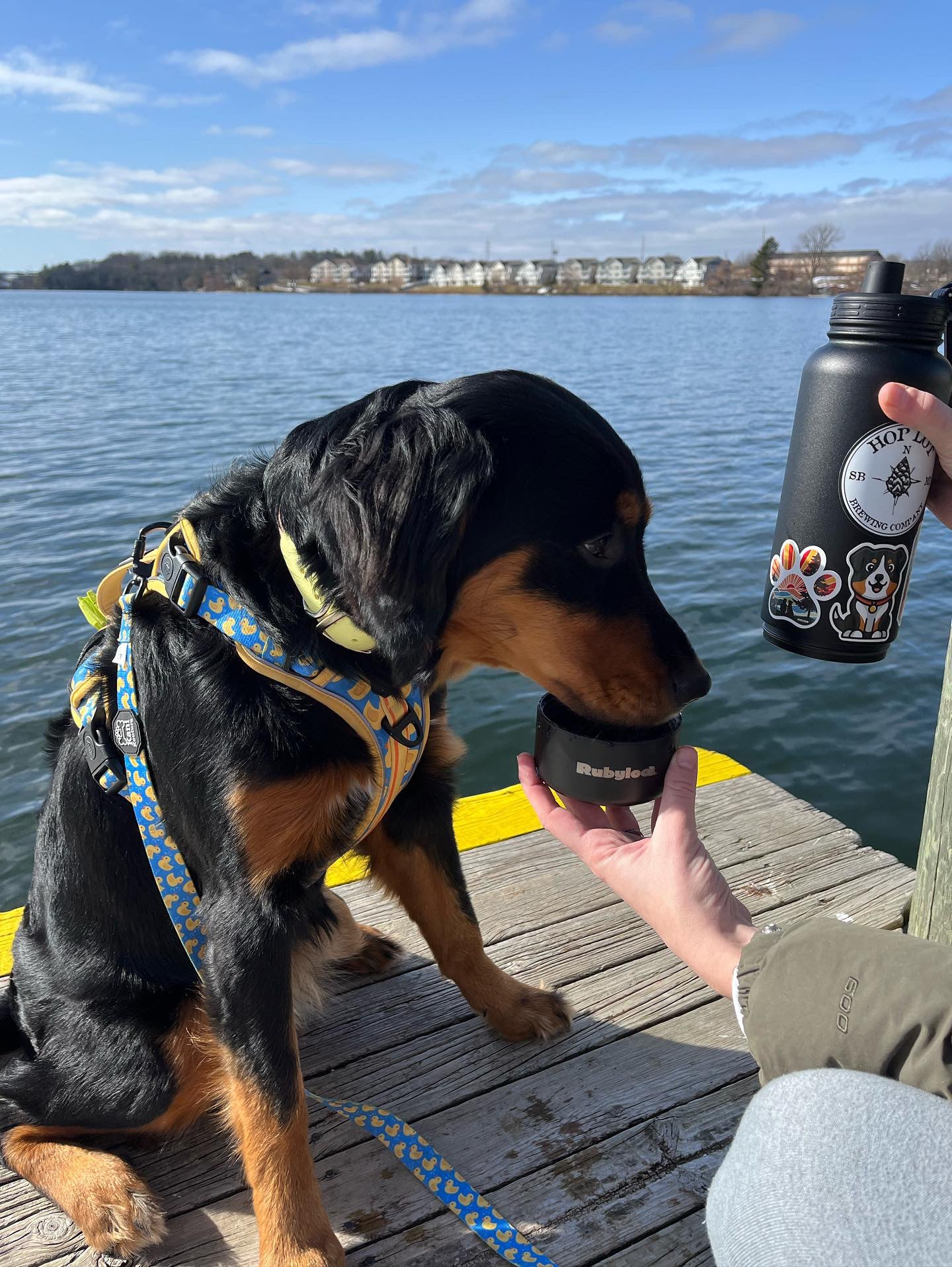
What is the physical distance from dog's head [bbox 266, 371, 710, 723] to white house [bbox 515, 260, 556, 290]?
132 metres

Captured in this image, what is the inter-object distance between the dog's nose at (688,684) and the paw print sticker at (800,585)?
0.22 m

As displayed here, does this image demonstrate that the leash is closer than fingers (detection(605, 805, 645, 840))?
Yes

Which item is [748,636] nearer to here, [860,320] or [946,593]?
[946,593]

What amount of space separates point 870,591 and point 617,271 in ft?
489

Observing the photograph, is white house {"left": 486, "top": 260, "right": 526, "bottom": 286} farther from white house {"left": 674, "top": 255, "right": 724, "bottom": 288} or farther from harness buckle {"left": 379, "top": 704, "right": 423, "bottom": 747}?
harness buckle {"left": 379, "top": 704, "right": 423, "bottom": 747}

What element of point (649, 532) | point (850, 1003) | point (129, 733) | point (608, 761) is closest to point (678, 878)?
point (608, 761)

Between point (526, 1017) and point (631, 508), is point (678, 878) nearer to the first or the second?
point (631, 508)

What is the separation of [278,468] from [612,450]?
768 mm

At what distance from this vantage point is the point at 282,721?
6.39 ft

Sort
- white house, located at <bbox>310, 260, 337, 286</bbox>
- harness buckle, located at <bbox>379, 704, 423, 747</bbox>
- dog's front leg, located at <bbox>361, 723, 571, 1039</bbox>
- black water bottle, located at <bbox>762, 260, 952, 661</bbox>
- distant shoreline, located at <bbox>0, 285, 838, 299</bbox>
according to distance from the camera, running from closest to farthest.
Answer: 1. black water bottle, located at <bbox>762, 260, 952, 661</bbox>
2. harness buckle, located at <bbox>379, 704, 423, 747</bbox>
3. dog's front leg, located at <bbox>361, 723, 571, 1039</bbox>
4. distant shoreline, located at <bbox>0, 285, 838, 299</bbox>
5. white house, located at <bbox>310, 260, 337, 286</bbox>

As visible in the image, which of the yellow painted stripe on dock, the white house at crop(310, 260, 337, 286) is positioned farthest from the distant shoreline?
the yellow painted stripe on dock

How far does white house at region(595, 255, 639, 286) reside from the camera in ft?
451

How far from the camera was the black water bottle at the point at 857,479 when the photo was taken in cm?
183

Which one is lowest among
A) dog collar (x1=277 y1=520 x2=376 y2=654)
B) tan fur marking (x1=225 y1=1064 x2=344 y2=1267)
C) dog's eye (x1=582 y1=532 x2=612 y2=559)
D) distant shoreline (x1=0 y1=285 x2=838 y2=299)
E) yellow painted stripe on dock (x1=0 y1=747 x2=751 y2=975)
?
distant shoreline (x1=0 y1=285 x2=838 y2=299)
